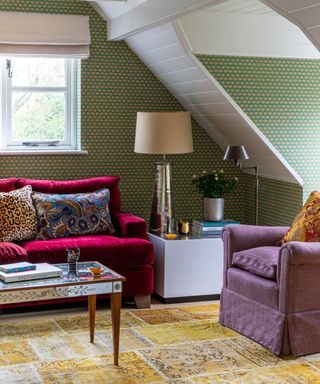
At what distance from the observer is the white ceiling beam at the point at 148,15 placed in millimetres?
4383

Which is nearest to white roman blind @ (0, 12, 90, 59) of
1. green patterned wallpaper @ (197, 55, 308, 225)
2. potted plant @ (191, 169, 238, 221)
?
green patterned wallpaper @ (197, 55, 308, 225)

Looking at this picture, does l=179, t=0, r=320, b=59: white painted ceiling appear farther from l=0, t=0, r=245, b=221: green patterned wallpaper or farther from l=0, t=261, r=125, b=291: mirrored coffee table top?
l=0, t=261, r=125, b=291: mirrored coffee table top

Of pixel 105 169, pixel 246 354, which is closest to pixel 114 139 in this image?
pixel 105 169

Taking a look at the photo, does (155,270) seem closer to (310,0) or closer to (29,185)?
(29,185)

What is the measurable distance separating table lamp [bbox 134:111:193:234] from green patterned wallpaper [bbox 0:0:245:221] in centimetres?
66

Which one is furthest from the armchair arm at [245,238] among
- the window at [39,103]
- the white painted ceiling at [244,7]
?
the window at [39,103]

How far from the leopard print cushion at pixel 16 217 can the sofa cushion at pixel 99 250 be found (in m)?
0.10

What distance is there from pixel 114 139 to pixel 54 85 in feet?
2.21

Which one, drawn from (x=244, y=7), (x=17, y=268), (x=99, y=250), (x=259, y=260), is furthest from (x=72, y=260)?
(x=244, y=7)

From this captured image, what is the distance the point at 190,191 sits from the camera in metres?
6.42

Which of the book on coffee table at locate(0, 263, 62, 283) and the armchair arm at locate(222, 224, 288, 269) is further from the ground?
the armchair arm at locate(222, 224, 288, 269)

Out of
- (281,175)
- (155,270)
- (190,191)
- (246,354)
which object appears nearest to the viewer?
(246,354)

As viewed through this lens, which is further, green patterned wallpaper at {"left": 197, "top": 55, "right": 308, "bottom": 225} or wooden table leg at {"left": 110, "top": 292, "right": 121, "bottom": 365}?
green patterned wallpaper at {"left": 197, "top": 55, "right": 308, "bottom": 225}

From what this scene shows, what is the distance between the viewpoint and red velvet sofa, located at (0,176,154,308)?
490 centimetres
